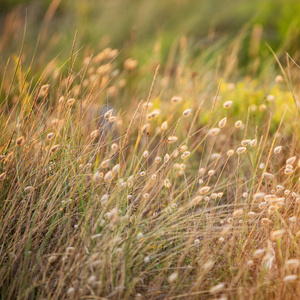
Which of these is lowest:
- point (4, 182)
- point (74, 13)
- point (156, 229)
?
point (156, 229)

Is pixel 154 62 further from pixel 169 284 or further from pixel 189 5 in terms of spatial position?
pixel 189 5

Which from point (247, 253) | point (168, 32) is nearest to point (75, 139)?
point (247, 253)

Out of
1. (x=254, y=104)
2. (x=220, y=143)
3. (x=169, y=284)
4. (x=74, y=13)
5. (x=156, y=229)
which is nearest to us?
(x=169, y=284)

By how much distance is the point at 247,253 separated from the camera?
1553 millimetres

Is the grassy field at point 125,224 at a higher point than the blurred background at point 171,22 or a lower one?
lower

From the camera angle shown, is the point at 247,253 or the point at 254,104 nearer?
the point at 247,253

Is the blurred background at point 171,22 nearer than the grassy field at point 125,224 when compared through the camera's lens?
No

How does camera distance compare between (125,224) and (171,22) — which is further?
(171,22)

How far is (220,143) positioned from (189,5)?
16.3ft

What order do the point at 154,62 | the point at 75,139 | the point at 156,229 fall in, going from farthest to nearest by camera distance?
the point at 154,62 → the point at 75,139 → the point at 156,229

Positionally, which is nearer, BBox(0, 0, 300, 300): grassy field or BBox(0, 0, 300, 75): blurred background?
BBox(0, 0, 300, 300): grassy field

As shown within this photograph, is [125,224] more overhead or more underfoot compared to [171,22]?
more underfoot

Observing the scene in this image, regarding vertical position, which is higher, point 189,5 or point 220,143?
point 189,5

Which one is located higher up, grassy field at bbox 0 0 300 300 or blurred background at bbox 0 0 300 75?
blurred background at bbox 0 0 300 75
